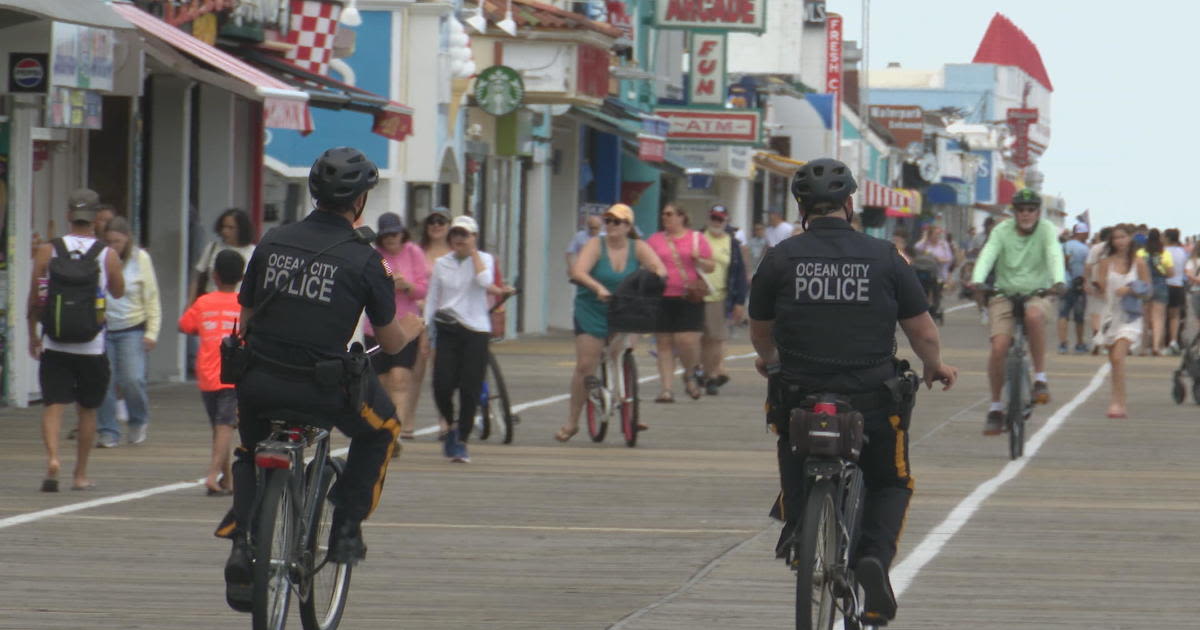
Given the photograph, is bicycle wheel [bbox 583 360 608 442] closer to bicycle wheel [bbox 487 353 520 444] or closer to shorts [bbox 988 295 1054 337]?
bicycle wheel [bbox 487 353 520 444]

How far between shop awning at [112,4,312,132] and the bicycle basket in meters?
13.5

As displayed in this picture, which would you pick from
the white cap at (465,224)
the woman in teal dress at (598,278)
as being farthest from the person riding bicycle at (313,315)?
the woman in teal dress at (598,278)

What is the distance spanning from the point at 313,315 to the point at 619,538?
4.11 meters

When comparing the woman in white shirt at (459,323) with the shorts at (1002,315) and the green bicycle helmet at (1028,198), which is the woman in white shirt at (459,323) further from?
the green bicycle helmet at (1028,198)

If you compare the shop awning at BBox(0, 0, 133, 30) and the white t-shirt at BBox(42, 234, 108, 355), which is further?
the shop awning at BBox(0, 0, 133, 30)

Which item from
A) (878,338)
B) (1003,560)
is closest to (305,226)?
(878,338)

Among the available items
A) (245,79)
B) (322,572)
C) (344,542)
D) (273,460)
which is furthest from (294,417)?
Answer: (245,79)

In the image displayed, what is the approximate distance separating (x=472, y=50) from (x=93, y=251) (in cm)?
1949

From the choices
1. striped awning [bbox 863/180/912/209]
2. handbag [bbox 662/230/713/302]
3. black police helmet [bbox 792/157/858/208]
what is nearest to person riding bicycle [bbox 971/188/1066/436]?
handbag [bbox 662/230/713/302]

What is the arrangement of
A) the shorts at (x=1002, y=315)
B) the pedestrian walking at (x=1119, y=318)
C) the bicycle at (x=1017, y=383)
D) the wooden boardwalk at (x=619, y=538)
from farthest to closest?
the pedestrian walking at (x=1119, y=318) → the shorts at (x=1002, y=315) → the bicycle at (x=1017, y=383) → the wooden boardwalk at (x=619, y=538)

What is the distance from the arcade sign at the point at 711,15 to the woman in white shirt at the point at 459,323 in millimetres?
26395

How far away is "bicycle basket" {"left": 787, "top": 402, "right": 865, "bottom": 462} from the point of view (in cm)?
752

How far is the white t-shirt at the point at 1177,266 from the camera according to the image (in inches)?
1286

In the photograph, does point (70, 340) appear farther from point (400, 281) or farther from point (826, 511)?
point (826, 511)
